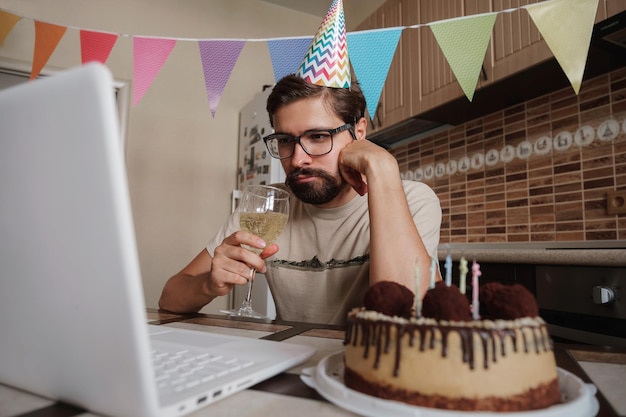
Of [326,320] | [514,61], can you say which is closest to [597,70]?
[514,61]

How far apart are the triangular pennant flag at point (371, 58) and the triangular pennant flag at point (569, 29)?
46cm

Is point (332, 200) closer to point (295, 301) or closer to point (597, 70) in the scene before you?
point (295, 301)

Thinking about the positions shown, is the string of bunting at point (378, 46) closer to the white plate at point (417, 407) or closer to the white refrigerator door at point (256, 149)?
the white plate at point (417, 407)

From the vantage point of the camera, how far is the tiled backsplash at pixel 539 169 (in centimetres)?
176

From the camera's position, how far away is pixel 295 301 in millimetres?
1290

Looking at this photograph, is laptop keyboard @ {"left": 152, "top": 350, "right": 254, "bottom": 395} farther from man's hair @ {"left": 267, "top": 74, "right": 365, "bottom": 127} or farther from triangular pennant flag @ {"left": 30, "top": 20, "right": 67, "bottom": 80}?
triangular pennant flag @ {"left": 30, "top": 20, "right": 67, "bottom": 80}

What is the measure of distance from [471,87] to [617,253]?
67cm

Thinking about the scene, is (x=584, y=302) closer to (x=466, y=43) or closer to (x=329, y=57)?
(x=466, y=43)

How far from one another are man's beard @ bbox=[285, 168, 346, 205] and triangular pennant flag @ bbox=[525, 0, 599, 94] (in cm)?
70

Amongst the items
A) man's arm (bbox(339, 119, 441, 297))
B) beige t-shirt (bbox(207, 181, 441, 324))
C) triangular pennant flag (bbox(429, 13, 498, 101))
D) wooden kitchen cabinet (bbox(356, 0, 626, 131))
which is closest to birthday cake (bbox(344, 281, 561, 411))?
man's arm (bbox(339, 119, 441, 297))

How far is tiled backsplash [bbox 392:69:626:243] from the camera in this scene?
5.76ft

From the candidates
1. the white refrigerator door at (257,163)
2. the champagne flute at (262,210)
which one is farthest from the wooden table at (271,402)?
the white refrigerator door at (257,163)

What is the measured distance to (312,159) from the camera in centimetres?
126

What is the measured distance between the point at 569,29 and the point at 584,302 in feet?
2.78
